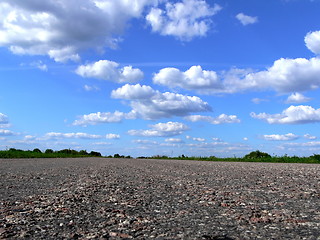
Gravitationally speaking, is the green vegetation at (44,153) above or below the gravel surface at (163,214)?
above

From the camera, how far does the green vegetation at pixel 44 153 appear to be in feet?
94.1

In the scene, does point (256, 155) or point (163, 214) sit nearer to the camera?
point (163, 214)

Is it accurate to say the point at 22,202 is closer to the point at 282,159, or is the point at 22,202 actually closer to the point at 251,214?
the point at 251,214

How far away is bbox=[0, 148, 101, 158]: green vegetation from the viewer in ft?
94.1

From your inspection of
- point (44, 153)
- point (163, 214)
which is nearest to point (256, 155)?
point (44, 153)

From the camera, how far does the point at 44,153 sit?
33.9 metres

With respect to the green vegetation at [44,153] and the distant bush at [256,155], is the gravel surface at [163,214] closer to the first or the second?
the distant bush at [256,155]

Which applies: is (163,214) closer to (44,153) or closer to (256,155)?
(256,155)

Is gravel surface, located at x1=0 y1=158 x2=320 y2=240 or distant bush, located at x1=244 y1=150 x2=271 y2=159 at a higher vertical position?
distant bush, located at x1=244 y1=150 x2=271 y2=159

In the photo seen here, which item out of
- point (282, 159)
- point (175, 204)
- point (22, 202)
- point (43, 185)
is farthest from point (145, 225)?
point (282, 159)

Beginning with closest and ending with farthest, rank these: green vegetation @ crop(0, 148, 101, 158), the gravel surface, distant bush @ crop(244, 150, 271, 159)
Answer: the gravel surface
distant bush @ crop(244, 150, 271, 159)
green vegetation @ crop(0, 148, 101, 158)

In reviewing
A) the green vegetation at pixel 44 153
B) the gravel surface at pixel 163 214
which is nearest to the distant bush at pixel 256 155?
the green vegetation at pixel 44 153

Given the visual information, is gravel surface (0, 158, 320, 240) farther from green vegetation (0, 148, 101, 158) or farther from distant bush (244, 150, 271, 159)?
green vegetation (0, 148, 101, 158)

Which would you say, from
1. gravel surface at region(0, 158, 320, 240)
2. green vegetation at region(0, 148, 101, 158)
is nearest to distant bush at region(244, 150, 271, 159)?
green vegetation at region(0, 148, 101, 158)
